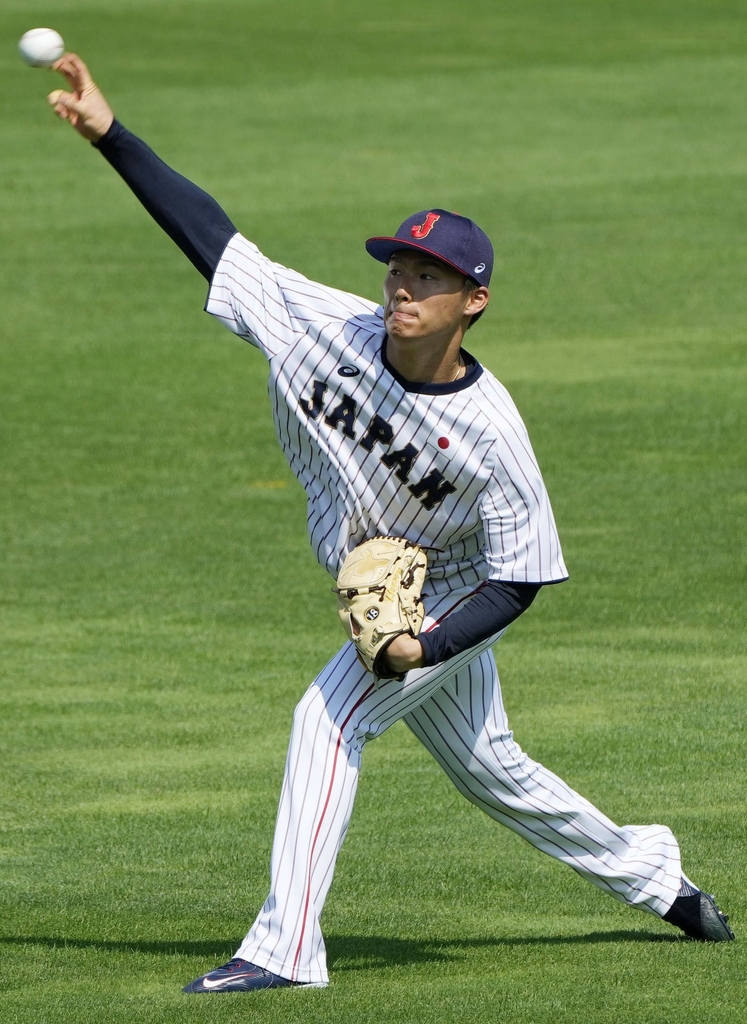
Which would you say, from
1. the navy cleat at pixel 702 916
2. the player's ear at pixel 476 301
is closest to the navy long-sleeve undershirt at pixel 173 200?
the player's ear at pixel 476 301

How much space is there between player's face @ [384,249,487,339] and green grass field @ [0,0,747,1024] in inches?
59.6

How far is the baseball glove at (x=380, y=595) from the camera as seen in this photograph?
4.30 metres

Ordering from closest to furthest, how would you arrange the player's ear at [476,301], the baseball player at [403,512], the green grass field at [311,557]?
the baseball player at [403,512]
the player's ear at [476,301]
the green grass field at [311,557]

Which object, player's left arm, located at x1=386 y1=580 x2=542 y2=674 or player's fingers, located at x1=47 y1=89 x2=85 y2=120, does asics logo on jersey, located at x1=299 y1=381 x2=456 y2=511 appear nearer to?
player's left arm, located at x1=386 y1=580 x2=542 y2=674

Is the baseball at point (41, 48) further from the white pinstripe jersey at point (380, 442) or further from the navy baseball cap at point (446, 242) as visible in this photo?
the navy baseball cap at point (446, 242)

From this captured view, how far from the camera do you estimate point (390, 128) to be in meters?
22.8

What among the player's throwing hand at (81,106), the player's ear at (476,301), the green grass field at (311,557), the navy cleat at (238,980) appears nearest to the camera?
the navy cleat at (238,980)

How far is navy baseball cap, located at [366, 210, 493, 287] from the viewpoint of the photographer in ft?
14.3

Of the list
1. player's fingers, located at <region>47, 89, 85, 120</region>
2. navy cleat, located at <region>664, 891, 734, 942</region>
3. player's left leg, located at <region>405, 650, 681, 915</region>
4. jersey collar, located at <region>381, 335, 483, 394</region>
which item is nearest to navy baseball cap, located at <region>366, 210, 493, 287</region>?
jersey collar, located at <region>381, 335, 483, 394</region>

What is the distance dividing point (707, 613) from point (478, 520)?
4.23 metres

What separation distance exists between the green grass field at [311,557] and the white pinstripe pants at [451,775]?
0.53 ft

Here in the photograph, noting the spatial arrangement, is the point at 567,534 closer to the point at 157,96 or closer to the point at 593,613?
the point at 593,613

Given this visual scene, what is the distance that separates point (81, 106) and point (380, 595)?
141cm

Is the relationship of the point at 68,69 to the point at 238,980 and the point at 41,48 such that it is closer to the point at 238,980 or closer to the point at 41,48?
the point at 41,48
